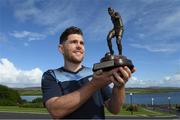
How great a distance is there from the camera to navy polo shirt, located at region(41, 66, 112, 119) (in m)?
3.90

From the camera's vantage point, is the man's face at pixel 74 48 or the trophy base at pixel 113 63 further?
the man's face at pixel 74 48

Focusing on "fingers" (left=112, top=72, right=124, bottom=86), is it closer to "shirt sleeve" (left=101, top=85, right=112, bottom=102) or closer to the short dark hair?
"shirt sleeve" (left=101, top=85, right=112, bottom=102)

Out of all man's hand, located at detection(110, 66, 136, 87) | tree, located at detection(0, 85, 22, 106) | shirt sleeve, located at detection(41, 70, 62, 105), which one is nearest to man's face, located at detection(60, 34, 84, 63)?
shirt sleeve, located at detection(41, 70, 62, 105)

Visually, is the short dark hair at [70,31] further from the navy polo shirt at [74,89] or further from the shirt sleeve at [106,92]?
the shirt sleeve at [106,92]

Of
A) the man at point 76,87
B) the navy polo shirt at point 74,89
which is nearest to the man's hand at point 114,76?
the man at point 76,87

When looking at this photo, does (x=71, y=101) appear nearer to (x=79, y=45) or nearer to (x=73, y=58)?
(x=73, y=58)

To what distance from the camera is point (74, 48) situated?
4098mm

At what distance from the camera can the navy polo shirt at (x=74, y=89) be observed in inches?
153

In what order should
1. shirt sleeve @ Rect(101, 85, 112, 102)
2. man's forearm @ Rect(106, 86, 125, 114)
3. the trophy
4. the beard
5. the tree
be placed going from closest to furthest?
the trophy < man's forearm @ Rect(106, 86, 125, 114) < the beard < shirt sleeve @ Rect(101, 85, 112, 102) < the tree

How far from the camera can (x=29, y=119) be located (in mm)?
28031

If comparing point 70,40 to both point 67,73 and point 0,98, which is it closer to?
point 67,73

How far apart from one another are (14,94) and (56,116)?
170ft

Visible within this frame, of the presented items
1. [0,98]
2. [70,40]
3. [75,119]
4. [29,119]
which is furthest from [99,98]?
[0,98]

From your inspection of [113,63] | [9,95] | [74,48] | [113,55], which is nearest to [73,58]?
[74,48]
